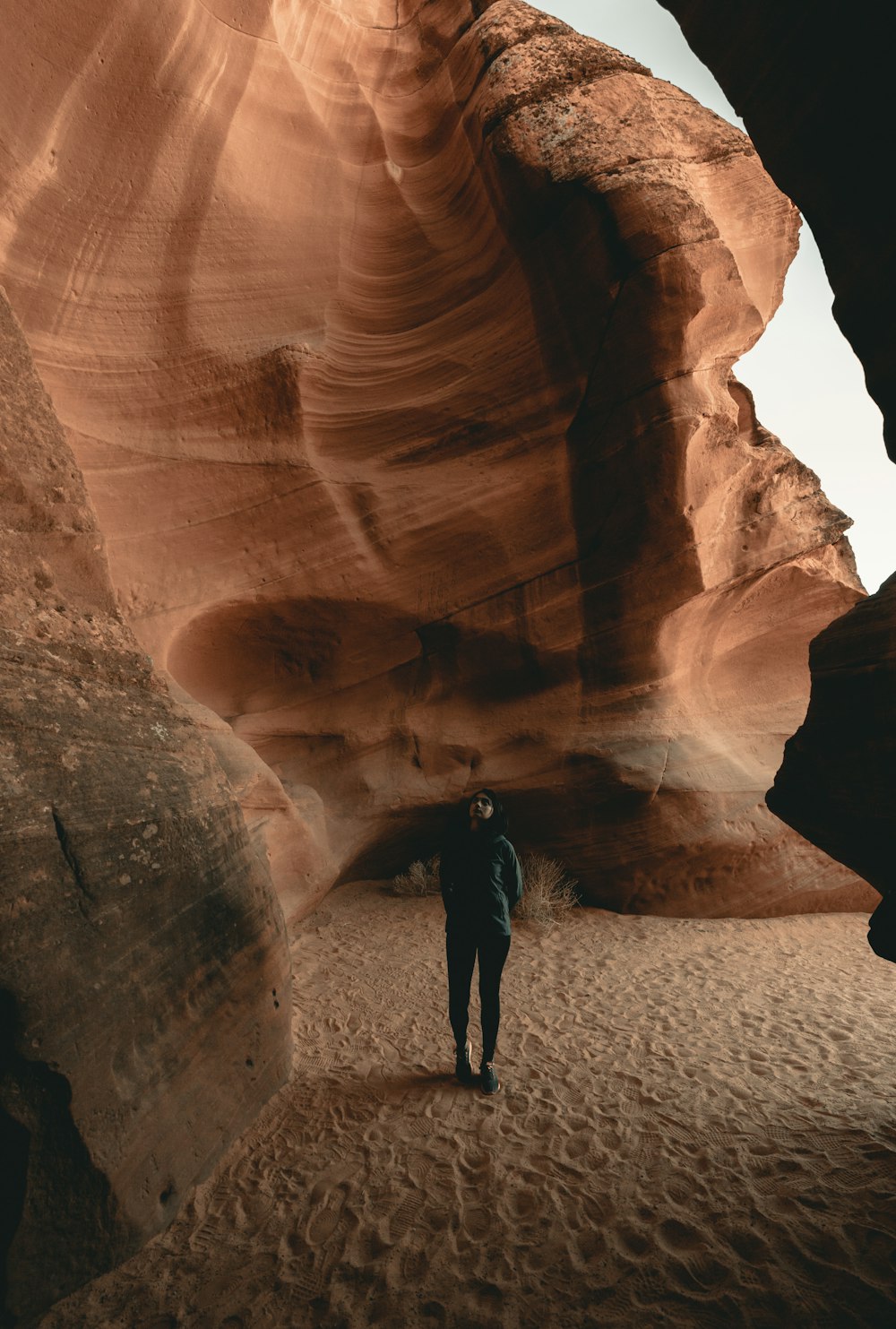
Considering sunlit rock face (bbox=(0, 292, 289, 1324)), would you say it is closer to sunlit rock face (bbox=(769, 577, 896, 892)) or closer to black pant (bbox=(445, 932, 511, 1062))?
black pant (bbox=(445, 932, 511, 1062))

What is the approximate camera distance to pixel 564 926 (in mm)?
7125

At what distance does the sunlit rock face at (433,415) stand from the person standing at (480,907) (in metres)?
2.87

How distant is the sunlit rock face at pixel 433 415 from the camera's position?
6184mm

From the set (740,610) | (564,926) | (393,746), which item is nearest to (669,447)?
(740,610)

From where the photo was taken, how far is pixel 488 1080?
387 centimetres

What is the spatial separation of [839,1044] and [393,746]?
4735 mm

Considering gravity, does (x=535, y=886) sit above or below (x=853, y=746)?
below

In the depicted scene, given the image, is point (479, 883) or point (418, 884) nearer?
point (479, 883)

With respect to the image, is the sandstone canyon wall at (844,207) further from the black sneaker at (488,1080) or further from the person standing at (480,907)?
the black sneaker at (488,1080)

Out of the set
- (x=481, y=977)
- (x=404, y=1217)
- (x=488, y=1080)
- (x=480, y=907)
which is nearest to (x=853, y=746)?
(x=480, y=907)

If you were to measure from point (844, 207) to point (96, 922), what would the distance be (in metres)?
4.05

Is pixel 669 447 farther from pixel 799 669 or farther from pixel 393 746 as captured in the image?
pixel 393 746

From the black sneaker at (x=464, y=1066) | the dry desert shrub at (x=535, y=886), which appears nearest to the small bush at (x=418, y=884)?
the dry desert shrub at (x=535, y=886)

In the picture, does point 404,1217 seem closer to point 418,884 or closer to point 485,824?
point 485,824
